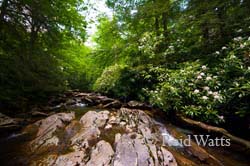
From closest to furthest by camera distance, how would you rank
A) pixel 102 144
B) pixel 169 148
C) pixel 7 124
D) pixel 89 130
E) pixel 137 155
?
1. pixel 137 155
2. pixel 102 144
3. pixel 169 148
4. pixel 89 130
5. pixel 7 124

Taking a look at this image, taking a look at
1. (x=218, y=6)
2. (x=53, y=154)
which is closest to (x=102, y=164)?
(x=53, y=154)

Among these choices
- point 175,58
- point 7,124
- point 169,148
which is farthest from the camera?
point 175,58

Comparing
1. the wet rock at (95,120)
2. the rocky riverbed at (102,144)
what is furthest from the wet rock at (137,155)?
the wet rock at (95,120)

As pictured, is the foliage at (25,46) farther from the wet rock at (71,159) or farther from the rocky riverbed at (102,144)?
the wet rock at (71,159)

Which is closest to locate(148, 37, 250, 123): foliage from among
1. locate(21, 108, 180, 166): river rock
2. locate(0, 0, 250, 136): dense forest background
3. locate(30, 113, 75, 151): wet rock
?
locate(0, 0, 250, 136): dense forest background

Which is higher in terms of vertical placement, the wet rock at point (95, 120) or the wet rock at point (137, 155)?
the wet rock at point (95, 120)

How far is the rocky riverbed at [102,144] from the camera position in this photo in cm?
340

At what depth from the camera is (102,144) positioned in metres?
3.82

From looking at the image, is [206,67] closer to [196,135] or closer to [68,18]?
[196,135]

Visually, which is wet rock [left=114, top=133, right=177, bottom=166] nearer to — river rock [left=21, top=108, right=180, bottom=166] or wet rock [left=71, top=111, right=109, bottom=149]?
river rock [left=21, top=108, right=180, bottom=166]

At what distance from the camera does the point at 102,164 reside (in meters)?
3.16

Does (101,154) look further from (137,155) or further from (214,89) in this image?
(214,89)

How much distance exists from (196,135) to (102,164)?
8.56 feet

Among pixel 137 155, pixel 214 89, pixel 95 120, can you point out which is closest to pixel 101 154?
pixel 137 155
